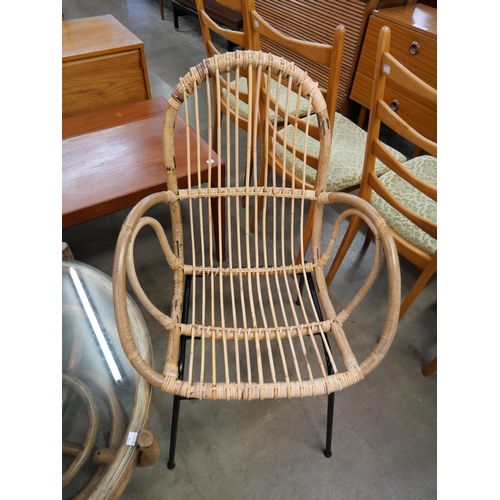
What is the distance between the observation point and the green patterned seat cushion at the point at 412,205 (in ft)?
3.65

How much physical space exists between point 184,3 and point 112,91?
2.10 m

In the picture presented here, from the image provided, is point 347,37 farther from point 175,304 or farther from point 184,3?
point 184,3

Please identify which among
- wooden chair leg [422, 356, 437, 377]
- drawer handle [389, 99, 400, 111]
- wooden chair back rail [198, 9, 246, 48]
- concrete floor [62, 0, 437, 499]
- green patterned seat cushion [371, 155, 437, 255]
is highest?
wooden chair back rail [198, 9, 246, 48]

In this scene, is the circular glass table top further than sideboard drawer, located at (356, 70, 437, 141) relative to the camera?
No

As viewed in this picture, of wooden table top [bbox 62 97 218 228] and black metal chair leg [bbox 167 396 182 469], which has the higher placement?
wooden table top [bbox 62 97 218 228]

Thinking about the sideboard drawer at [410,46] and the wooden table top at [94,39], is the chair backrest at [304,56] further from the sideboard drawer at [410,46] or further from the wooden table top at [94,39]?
the wooden table top at [94,39]

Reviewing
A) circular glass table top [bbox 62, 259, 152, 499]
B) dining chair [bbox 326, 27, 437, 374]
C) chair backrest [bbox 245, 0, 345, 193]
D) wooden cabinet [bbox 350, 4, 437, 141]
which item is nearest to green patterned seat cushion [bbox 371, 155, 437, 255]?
dining chair [bbox 326, 27, 437, 374]

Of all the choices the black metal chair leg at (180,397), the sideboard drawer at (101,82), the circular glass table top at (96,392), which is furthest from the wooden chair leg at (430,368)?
the sideboard drawer at (101,82)

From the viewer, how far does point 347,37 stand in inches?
73.1

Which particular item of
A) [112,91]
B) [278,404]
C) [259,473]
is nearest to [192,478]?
[259,473]

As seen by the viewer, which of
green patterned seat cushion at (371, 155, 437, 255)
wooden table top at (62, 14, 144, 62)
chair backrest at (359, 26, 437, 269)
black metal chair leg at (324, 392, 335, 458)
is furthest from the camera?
wooden table top at (62, 14, 144, 62)

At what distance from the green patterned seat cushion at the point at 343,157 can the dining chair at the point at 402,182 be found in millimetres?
98

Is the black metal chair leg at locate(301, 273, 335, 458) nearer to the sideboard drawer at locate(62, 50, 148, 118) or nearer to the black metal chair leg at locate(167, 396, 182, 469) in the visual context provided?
the black metal chair leg at locate(167, 396, 182, 469)

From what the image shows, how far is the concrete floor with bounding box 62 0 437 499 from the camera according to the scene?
106cm
